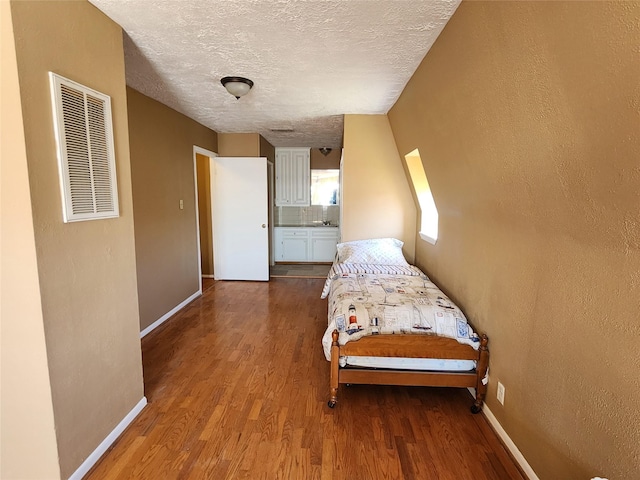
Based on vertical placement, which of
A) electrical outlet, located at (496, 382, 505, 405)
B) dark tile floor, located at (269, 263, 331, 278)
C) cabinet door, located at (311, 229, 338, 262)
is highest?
cabinet door, located at (311, 229, 338, 262)

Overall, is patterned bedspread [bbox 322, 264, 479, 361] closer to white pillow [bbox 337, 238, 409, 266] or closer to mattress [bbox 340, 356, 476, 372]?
mattress [bbox 340, 356, 476, 372]

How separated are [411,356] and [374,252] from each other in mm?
1599

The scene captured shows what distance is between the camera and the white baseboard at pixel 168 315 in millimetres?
3158

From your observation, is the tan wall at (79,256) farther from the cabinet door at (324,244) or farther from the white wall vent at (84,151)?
the cabinet door at (324,244)

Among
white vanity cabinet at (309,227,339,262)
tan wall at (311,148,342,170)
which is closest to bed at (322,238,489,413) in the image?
white vanity cabinet at (309,227,339,262)

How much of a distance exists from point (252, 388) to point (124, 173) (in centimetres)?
166

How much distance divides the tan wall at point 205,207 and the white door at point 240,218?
0.30m

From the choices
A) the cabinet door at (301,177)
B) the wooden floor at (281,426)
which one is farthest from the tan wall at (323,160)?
the wooden floor at (281,426)

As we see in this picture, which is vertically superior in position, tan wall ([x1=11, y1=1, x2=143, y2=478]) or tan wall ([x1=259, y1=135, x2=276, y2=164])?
tan wall ([x1=259, y1=135, x2=276, y2=164])

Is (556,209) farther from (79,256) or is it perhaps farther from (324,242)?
(324,242)

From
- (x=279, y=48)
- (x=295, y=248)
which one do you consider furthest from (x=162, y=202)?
(x=295, y=248)

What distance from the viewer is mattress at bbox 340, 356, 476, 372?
2.04 metres

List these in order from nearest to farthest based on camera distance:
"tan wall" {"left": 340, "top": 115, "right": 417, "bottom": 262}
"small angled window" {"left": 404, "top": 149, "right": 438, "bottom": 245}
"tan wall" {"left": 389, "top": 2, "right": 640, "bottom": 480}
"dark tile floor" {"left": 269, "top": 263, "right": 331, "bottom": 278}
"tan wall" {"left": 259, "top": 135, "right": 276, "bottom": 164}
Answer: "tan wall" {"left": 389, "top": 2, "right": 640, "bottom": 480}
"small angled window" {"left": 404, "top": 149, "right": 438, "bottom": 245}
"tan wall" {"left": 340, "top": 115, "right": 417, "bottom": 262}
"tan wall" {"left": 259, "top": 135, "right": 276, "bottom": 164}
"dark tile floor" {"left": 269, "top": 263, "right": 331, "bottom": 278}

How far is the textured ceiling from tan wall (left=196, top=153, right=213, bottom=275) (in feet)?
6.45
